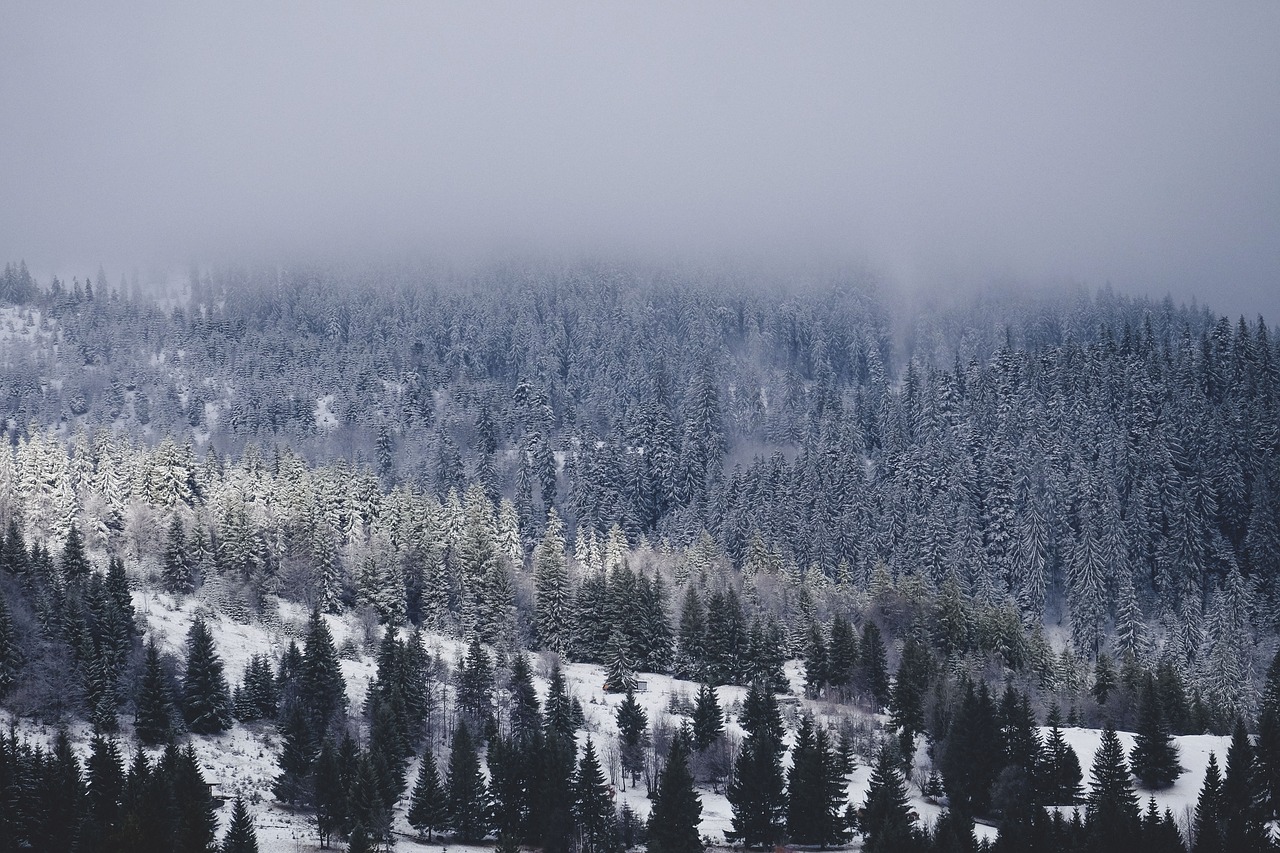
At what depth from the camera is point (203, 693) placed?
95750mm

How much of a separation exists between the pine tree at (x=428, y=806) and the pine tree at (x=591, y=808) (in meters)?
10.3

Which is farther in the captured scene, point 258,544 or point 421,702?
point 258,544

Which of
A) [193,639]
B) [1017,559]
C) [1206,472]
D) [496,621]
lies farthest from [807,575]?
[193,639]

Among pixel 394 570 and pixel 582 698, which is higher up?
pixel 394 570

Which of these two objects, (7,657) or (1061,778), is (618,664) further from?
(7,657)

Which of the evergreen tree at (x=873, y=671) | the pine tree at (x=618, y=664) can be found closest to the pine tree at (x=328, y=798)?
the pine tree at (x=618, y=664)

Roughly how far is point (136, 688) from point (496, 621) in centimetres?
4435

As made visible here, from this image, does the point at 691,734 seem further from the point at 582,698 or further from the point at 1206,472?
the point at 1206,472

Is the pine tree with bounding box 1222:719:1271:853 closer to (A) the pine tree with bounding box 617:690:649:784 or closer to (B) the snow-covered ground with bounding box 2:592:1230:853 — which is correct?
(B) the snow-covered ground with bounding box 2:592:1230:853

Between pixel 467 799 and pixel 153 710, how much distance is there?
26.3m

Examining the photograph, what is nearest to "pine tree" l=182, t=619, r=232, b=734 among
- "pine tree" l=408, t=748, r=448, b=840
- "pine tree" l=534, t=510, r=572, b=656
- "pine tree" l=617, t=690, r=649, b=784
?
"pine tree" l=408, t=748, r=448, b=840

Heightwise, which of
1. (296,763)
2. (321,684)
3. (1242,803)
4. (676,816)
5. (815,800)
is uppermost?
(321,684)

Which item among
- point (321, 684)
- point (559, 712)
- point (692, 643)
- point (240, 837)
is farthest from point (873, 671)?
point (240, 837)

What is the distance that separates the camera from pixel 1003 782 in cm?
9356
